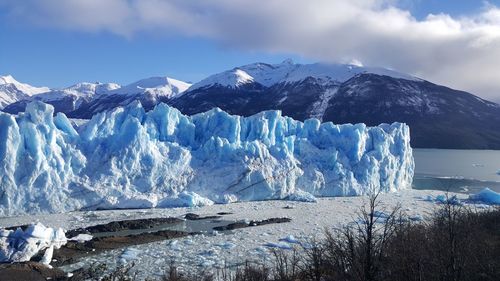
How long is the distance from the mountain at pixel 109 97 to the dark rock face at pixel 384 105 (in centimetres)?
1929

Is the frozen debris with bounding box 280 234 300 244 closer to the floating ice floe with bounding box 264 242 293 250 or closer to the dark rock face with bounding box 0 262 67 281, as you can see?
the floating ice floe with bounding box 264 242 293 250

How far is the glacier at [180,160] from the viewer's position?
2045 cm

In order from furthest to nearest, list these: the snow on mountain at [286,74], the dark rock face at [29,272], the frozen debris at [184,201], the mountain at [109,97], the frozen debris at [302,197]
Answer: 1. the mountain at [109,97]
2. the snow on mountain at [286,74]
3. the frozen debris at [302,197]
4. the frozen debris at [184,201]
5. the dark rock face at [29,272]

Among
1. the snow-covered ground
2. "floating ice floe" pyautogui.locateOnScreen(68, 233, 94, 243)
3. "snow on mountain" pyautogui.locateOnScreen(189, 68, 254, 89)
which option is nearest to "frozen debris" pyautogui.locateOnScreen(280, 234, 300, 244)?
the snow-covered ground

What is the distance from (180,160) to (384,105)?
92044 mm

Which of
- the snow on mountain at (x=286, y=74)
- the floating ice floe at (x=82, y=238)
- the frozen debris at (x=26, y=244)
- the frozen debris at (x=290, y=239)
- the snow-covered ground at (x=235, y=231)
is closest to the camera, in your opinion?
the frozen debris at (x=26, y=244)

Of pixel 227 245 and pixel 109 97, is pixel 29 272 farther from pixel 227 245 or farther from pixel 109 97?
pixel 109 97

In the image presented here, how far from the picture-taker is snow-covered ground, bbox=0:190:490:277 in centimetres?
1362

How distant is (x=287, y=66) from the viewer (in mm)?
164375

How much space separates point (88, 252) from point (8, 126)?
888 cm

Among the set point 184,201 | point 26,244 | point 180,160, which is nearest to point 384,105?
point 180,160

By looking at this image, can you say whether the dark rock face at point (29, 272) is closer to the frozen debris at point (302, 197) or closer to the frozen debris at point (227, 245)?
the frozen debris at point (227, 245)

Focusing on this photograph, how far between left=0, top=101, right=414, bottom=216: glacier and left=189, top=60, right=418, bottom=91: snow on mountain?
331 feet

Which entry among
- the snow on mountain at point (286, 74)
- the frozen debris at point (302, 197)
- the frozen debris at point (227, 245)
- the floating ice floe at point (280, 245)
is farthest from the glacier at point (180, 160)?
the snow on mountain at point (286, 74)
